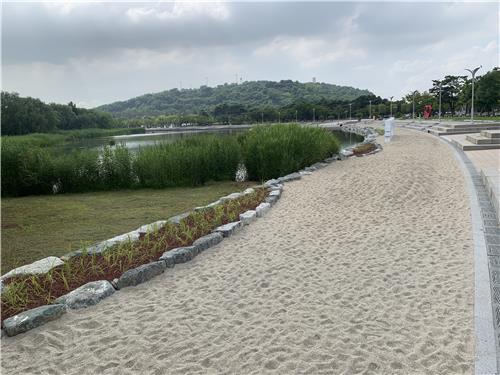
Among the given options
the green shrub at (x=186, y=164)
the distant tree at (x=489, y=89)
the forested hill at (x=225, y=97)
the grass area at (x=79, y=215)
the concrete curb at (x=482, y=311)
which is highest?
the forested hill at (x=225, y=97)

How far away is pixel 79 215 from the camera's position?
7.00 metres

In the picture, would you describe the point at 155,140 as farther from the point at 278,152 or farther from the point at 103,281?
the point at 103,281

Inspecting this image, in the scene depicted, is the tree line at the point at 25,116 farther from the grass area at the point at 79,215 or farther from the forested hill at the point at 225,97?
the forested hill at the point at 225,97

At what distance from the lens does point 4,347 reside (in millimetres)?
2861

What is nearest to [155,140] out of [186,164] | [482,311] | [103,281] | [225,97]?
[186,164]

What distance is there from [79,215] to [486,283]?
620cm

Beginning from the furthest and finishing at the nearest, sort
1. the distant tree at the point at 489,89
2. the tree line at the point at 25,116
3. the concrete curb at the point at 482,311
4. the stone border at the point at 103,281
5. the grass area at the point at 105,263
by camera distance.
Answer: the tree line at the point at 25,116
the distant tree at the point at 489,89
the grass area at the point at 105,263
the stone border at the point at 103,281
the concrete curb at the point at 482,311

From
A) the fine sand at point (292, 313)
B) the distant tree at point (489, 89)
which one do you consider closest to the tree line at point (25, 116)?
the distant tree at point (489, 89)

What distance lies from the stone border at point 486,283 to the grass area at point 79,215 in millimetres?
4460

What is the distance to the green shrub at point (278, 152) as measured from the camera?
10.9m

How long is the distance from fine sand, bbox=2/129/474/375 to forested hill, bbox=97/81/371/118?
363 feet

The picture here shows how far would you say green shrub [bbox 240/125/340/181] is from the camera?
10.9 metres

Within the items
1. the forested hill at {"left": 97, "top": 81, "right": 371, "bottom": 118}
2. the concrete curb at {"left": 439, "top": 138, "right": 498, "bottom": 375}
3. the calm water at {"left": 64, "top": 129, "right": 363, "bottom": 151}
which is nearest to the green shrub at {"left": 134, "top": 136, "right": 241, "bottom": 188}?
the calm water at {"left": 64, "top": 129, "right": 363, "bottom": 151}

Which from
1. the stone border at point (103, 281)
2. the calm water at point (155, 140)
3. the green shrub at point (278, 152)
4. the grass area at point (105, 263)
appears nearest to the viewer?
the stone border at point (103, 281)
